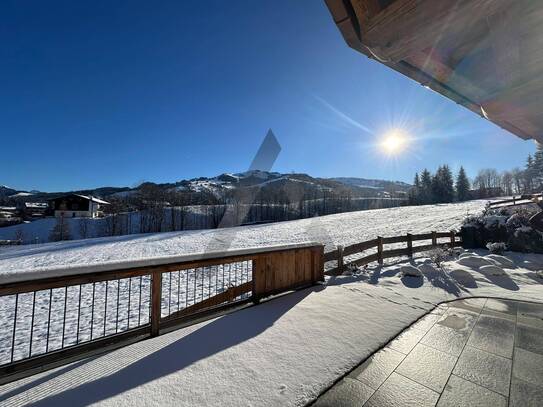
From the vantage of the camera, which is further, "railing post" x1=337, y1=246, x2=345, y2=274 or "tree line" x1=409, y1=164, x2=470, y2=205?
"tree line" x1=409, y1=164, x2=470, y2=205

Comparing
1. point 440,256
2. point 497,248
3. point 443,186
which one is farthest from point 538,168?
point 440,256

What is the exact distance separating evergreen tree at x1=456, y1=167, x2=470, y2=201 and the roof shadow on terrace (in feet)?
190

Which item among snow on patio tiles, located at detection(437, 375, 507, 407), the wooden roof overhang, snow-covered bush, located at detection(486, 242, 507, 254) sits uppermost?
the wooden roof overhang

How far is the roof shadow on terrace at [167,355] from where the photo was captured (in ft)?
6.95

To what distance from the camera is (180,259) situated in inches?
130

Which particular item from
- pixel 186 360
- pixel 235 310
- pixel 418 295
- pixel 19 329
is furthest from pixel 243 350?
pixel 19 329

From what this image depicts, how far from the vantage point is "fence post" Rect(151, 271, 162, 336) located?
10.3 ft

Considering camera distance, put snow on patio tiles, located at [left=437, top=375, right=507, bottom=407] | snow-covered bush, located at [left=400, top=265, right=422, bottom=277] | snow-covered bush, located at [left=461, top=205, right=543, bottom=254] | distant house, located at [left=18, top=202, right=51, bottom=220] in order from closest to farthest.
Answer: snow on patio tiles, located at [left=437, top=375, right=507, bottom=407] < snow-covered bush, located at [left=400, top=265, right=422, bottom=277] < snow-covered bush, located at [left=461, top=205, right=543, bottom=254] < distant house, located at [left=18, top=202, right=51, bottom=220]

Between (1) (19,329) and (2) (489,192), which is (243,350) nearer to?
(1) (19,329)

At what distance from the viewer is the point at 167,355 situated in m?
2.70

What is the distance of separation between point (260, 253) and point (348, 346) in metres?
A: 1.96

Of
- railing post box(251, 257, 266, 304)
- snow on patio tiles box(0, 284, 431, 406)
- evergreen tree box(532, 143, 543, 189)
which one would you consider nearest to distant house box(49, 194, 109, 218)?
railing post box(251, 257, 266, 304)

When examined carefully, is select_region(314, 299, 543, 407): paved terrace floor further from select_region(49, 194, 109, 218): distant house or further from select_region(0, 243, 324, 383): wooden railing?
select_region(49, 194, 109, 218): distant house

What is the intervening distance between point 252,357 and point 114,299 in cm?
838
